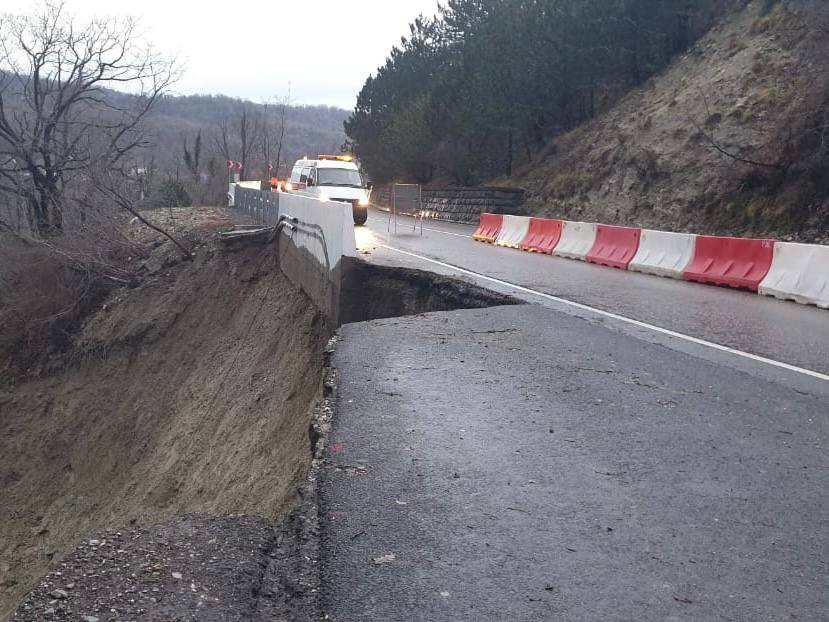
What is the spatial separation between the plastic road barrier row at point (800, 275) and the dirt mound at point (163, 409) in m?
7.17

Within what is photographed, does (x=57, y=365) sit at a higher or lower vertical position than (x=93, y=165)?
lower

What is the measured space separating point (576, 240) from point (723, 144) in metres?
7.81

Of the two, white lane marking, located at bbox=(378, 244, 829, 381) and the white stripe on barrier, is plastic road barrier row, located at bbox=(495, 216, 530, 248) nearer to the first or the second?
the white stripe on barrier

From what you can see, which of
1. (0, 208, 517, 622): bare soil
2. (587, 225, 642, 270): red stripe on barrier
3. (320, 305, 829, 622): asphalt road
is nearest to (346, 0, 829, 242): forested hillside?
(587, 225, 642, 270): red stripe on barrier

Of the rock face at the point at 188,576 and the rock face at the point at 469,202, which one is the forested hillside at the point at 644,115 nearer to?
the rock face at the point at 469,202

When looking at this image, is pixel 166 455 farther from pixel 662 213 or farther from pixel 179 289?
pixel 662 213

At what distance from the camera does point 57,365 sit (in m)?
23.2

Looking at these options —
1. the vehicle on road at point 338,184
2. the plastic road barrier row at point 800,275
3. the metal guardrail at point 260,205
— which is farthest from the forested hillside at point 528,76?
the plastic road barrier row at point 800,275

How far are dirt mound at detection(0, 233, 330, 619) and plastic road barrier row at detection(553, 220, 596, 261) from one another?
266 inches

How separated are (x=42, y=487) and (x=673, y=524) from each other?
18.7 metres

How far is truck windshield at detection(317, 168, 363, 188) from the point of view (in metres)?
27.2

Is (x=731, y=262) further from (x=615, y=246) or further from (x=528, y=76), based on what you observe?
(x=528, y=76)

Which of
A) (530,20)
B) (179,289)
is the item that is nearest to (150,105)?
(179,289)

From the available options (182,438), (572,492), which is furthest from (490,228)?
(572,492)
